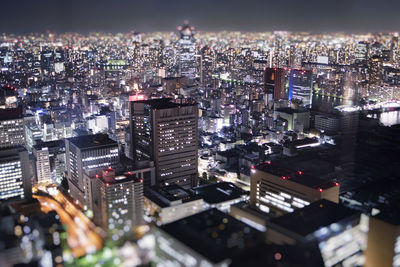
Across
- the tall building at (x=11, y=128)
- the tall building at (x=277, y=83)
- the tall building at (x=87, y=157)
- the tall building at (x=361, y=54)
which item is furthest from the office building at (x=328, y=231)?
the tall building at (x=277, y=83)

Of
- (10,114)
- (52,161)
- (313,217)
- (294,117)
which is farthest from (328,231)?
(294,117)

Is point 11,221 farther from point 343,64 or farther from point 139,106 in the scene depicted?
point 343,64

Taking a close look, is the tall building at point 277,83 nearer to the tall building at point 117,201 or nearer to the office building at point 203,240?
the tall building at point 117,201

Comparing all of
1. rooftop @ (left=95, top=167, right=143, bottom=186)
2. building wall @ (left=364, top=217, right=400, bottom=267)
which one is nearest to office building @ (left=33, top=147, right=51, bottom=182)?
rooftop @ (left=95, top=167, right=143, bottom=186)

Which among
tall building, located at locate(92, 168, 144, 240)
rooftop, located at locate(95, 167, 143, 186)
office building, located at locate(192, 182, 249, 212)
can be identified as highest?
rooftop, located at locate(95, 167, 143, 186)

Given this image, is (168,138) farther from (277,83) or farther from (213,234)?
(277,83)

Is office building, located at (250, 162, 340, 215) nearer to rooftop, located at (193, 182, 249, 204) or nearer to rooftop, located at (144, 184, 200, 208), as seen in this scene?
rooftop, located at (193, 182, 249, 204)

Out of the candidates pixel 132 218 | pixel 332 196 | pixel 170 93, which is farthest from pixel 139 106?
pixel 170 93

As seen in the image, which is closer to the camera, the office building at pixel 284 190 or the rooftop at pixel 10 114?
the office building at pixel 284 190
